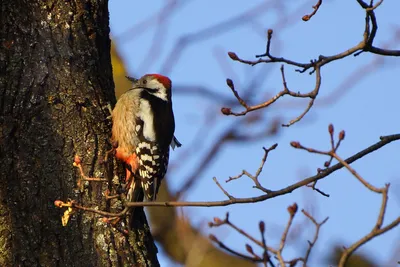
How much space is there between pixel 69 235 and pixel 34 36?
997mm

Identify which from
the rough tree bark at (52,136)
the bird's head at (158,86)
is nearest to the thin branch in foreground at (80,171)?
the rough tree bark at (52,136)

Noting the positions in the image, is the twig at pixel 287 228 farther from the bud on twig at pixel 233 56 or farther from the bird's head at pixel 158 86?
the bird's head at pixel 158 86

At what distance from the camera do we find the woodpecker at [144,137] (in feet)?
14.2

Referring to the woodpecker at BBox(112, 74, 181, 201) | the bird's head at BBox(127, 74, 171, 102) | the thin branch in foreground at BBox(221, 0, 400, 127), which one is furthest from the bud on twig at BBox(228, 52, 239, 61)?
the bird's head at BBox(127, 74, 171, 102)

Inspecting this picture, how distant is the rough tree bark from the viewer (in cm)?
346

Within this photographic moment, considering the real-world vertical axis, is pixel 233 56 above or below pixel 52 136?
above

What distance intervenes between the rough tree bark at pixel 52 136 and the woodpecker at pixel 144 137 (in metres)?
0.34

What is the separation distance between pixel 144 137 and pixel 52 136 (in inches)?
41.1

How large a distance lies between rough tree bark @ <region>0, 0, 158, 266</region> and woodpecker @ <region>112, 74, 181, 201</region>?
0.34 m

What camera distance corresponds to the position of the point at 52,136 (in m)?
3.66

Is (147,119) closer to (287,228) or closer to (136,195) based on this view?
(136,195)

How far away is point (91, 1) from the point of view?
13.5 ft

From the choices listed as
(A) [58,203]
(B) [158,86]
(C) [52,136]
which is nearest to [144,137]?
(B) [158,86]

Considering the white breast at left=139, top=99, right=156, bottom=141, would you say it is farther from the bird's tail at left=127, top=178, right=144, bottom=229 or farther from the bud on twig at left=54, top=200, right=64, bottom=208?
the bud on twig at left=54, top=200, right=64, bottom=208
